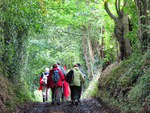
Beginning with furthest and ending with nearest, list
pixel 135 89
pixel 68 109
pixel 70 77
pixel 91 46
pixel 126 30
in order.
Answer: pixel 91 46 < pixel 126 30 < pixel 70 77 < pixel 68 109 < pixel 135 89

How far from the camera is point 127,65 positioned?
35.2 ft

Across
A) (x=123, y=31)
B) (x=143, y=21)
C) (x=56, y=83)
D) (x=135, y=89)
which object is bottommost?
(x=56, y=83)

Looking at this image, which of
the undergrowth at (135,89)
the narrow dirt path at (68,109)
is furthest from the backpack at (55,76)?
the undergrowth at (135,89)

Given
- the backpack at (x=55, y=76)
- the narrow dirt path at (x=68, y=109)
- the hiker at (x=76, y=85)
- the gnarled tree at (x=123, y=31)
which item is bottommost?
the narrow dirt path at (x=68, y=109)

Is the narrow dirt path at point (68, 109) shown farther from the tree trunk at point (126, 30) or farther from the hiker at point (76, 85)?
the tree trunk at point (126, 30)

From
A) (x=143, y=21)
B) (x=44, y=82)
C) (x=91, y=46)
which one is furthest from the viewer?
(x=91, y=46)

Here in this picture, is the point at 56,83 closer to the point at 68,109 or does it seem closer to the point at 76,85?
the point at 76,85

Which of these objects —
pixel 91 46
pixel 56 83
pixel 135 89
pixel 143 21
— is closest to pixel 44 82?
pixel 56 83

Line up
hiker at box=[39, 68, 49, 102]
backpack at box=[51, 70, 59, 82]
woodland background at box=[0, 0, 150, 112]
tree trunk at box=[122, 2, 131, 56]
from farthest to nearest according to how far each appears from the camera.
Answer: hiker at box=[39, 68, 49, 102] < tree trunk at box=[122, 2, 131, 56] < backpack at box=[51, 70, 59, 82] < woodland background at box=[0, 0, 150, 112]

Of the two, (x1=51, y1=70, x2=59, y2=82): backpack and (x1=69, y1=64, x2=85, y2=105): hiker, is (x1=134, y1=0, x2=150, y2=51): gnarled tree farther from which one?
(x1=51, y1=70, x2=59, y2=82): backpack

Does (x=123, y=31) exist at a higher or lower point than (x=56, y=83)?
higher

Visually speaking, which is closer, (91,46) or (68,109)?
(68,109)

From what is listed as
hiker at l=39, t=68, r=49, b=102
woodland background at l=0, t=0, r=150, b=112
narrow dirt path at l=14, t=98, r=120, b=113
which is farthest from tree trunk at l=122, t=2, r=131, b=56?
hiker at l=39, t=68, r=49, b=102

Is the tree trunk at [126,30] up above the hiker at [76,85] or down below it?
above
